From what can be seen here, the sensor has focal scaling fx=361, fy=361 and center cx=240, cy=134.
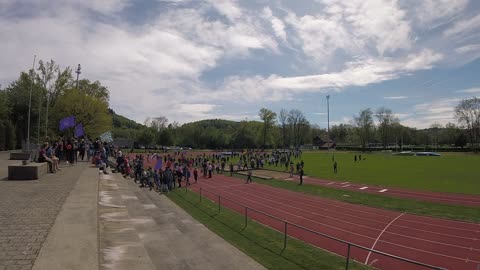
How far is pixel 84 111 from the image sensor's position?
5338cm

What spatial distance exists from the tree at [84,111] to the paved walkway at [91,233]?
1414 inches

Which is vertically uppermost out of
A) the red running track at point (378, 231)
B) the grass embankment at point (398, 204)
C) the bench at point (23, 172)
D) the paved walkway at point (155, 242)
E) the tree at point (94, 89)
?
the tree at point (94, 89)

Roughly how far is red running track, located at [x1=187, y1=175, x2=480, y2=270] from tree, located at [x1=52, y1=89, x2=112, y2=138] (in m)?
33.5

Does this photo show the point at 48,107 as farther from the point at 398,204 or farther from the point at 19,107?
the point at 398,204

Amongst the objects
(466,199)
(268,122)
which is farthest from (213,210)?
(268,122)

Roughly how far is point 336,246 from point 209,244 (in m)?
5.85

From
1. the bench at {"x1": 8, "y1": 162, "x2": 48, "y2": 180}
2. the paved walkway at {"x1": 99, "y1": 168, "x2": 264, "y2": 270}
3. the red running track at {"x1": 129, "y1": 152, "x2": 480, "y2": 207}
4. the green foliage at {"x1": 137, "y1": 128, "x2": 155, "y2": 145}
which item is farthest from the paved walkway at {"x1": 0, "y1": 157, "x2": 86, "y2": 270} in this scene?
the green foliage at {"x1": 137, "y1": 128, "x2": 155, "y2": 145}

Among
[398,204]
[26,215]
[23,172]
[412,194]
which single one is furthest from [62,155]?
[412,194]

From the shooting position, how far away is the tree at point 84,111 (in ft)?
170

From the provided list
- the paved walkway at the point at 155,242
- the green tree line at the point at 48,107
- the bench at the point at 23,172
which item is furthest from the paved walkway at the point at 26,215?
the green tree line at the point at 48,107

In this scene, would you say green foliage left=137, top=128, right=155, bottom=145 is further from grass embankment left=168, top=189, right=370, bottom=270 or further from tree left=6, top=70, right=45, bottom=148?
grass embankment left=168, top=189, right=370, bottom=270

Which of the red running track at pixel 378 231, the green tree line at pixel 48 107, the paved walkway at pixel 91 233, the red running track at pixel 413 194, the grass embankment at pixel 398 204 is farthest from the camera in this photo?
the green tree line at pixel 48 107

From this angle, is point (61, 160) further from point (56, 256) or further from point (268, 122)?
point (268, 122)

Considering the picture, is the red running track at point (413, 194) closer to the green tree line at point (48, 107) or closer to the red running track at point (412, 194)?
the red running track at point (412, 194)
